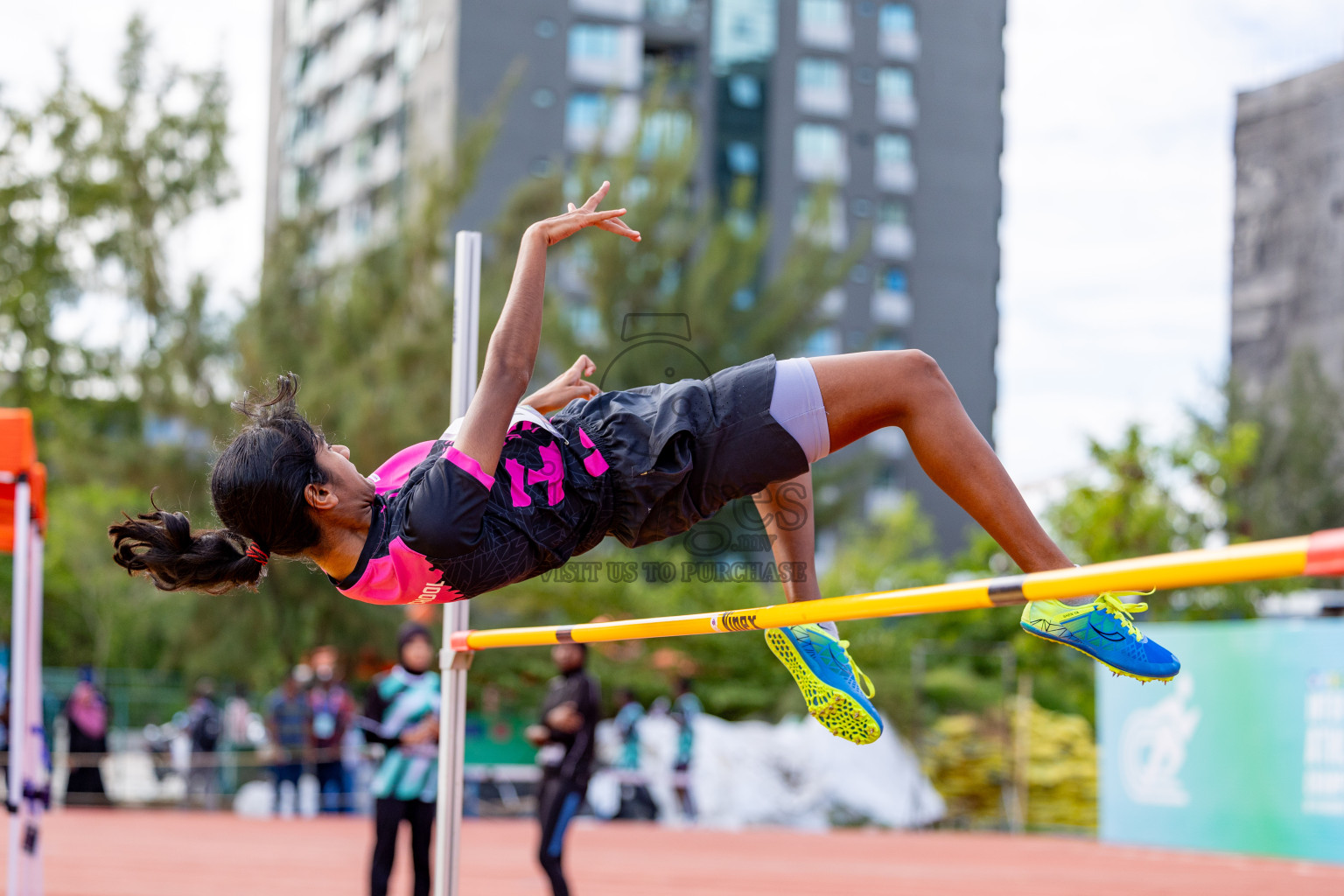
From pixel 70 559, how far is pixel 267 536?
17.7 meters

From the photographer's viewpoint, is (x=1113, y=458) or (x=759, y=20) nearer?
(x=1113, y=458)

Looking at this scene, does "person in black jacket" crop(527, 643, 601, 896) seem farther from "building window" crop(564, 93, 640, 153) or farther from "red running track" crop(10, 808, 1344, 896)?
"building window" crop(564, 93, 640, 153)

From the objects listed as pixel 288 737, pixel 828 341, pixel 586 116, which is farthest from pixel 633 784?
pixel 586 116

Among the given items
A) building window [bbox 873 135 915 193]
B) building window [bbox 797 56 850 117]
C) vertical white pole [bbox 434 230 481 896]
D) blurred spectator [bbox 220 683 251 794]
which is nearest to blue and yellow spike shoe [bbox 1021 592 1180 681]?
vertical white pole [bbox 434 230 481 896]

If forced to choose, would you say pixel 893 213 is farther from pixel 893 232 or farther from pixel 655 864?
pixel 655 864

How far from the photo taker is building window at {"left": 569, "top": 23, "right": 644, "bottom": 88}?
3188cm

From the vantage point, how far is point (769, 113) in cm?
3384

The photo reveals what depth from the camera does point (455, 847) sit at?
392cm

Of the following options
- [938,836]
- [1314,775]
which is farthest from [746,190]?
[1314,775]

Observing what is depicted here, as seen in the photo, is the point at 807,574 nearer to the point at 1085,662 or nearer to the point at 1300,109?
the point at 1085,662

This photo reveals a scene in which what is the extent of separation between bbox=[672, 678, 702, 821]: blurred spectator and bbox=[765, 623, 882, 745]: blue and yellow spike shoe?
1034 cm

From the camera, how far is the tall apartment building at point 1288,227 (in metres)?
28.4

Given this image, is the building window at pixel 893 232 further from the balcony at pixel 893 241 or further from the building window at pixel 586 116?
the building window at pixel 586 116

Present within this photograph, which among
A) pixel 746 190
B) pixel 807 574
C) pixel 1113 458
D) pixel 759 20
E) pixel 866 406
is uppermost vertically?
pixel 759 20
